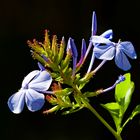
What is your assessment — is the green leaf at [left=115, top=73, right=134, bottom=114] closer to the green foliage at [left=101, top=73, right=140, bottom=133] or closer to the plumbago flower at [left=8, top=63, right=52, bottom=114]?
the green foliage at [left=101, top=73, right=140, bottom=133]

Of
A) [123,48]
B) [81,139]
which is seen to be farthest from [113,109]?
[81,139]

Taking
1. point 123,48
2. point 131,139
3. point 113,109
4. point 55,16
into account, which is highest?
point 123,48

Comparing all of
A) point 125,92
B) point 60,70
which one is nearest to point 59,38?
point 125,92

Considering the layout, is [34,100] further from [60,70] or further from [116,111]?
[116,111]

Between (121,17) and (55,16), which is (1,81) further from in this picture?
(121,17)

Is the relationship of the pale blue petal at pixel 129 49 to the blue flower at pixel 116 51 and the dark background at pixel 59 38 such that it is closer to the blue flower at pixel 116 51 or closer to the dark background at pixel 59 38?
the blue flower at pixel 116 51

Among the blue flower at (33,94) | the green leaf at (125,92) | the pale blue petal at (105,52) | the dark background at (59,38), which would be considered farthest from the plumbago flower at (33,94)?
the dark background at (59,38)
